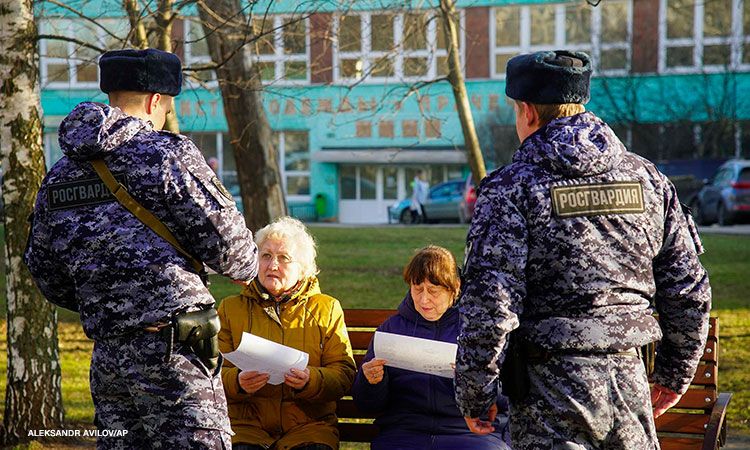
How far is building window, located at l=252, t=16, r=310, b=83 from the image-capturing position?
8.52 m

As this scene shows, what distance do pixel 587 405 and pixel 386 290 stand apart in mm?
10841

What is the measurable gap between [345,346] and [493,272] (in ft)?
5.78

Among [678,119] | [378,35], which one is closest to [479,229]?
[378,35]

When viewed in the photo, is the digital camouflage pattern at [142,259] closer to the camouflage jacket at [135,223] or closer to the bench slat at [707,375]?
the camouflage jacket at [135,223]

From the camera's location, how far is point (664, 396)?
376cm

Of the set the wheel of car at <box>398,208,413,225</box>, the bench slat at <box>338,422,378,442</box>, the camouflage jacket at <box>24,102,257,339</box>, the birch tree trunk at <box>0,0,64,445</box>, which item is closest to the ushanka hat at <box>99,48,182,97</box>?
the camouflage jacket at <box>24,102,257,339</box>

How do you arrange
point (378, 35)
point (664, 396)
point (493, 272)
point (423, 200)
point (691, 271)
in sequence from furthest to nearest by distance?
point (423, 200)
point (378, 35)
point (664, 396)
point (691, 271)
point (493, 272)

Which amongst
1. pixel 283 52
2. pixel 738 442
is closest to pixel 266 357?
pixel 738 442

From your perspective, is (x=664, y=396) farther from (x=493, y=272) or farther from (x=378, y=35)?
(x=378, y=35)

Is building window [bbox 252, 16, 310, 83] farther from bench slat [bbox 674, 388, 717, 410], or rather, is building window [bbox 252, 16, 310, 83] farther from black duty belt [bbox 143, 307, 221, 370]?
black duty belt [bbox 143, 307, 221, 370]

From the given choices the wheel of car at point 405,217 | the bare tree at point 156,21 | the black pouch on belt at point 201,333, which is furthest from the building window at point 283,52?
the wheel of car at point 405,217

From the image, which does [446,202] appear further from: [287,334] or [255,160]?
[287,334]

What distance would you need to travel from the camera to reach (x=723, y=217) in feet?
89.1

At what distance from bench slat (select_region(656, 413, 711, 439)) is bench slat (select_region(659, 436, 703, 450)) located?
0.21 ft
